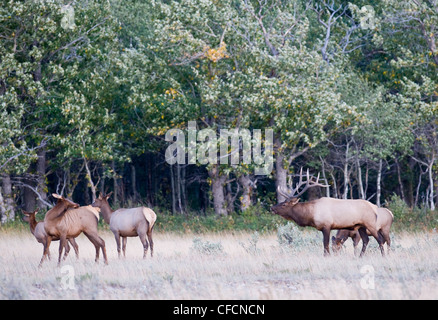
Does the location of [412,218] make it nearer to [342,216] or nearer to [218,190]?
[218,190]

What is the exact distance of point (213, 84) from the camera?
22.7 metres

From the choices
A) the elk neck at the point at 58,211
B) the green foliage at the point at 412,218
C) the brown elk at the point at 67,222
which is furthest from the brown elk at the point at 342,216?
the green foliage at the point at 412,218

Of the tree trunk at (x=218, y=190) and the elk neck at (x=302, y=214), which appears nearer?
the elk neck at (x=302, y=214)

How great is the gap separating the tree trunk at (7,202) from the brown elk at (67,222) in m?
10.1

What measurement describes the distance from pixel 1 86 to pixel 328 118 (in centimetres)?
1052

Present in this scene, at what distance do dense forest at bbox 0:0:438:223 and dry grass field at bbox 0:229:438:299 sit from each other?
6803 mm

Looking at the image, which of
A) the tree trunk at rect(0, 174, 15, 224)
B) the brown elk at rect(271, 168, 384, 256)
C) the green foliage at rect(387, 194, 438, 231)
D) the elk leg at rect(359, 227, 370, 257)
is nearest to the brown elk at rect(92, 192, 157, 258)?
the brown elk at rect(271, 168, 384, 256)

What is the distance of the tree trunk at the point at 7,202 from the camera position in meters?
23.4

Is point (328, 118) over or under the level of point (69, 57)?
under

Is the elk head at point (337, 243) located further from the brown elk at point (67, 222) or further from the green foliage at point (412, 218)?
the green foliage at point (412, 218)

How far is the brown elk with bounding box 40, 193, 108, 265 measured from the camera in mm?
13656
